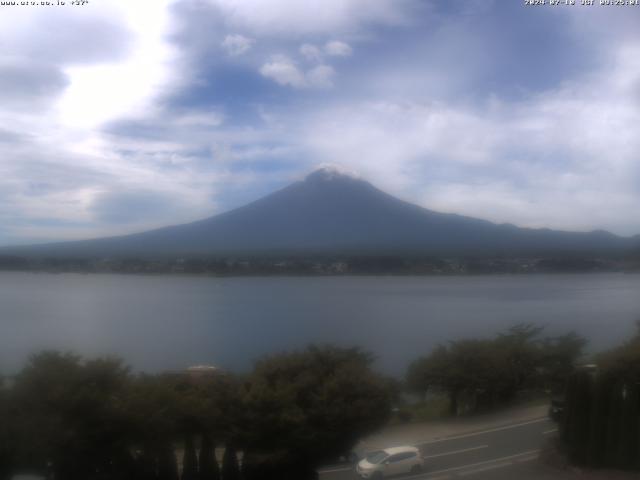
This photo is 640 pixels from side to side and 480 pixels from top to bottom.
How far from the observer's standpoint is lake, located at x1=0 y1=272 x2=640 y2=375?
18219mm

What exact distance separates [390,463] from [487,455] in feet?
5.26

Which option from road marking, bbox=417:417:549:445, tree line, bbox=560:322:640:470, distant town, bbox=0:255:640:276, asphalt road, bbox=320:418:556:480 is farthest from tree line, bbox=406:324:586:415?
distant town, bbox=0:255:640:276

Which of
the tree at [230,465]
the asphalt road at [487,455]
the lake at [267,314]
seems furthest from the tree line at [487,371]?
the tree at [230,465]

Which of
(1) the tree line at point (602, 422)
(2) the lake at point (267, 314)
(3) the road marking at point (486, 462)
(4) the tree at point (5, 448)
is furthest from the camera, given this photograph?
(2) the lake at point (267, 314)

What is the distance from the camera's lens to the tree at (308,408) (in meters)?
7.39

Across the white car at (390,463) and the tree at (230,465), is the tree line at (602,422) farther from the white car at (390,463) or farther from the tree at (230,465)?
the tree at (230,465)

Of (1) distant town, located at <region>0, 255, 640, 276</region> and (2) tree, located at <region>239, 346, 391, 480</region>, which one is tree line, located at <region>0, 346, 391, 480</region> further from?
(1) distant town, located at <region>0, 255, 640, 276</region>

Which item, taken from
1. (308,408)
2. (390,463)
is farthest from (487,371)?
(308,408)

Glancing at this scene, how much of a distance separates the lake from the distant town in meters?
1.06

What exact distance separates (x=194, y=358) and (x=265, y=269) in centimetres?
967

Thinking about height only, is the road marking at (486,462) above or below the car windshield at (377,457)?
below

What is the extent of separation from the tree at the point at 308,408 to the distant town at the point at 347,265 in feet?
50.1

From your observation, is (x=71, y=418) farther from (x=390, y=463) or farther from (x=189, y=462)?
(x=390, y=463)

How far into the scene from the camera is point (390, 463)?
748 cm
